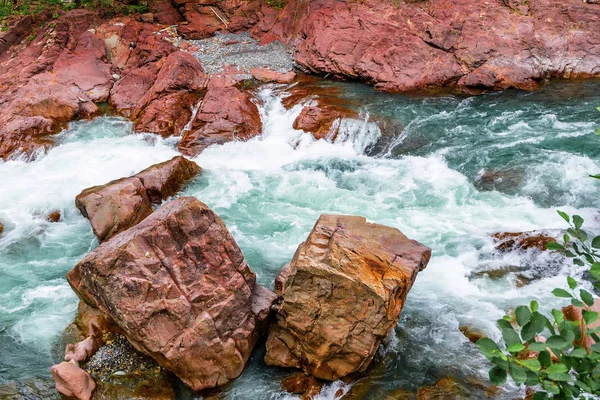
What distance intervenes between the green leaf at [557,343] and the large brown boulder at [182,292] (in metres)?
4.56

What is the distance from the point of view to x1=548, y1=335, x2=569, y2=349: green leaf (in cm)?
165

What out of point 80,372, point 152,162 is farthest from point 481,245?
point 152,162

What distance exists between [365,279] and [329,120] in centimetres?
685

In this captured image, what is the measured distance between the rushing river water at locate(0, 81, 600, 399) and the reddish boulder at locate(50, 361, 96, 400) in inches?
23.1

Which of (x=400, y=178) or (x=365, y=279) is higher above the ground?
(x=365, y=279)

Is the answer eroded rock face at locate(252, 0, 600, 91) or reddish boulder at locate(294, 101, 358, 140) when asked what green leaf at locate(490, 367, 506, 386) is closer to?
reddish boulder at locate(294, 101, 358, 140)

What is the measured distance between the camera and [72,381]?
5.59 m

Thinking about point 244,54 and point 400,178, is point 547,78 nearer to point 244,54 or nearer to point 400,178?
point 400,178

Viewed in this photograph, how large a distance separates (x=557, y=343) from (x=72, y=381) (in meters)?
5.47

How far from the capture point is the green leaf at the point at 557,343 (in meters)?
1.65

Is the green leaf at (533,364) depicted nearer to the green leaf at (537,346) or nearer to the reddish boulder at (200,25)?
the green leaf at (537,346)

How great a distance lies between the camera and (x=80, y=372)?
18.7 feet

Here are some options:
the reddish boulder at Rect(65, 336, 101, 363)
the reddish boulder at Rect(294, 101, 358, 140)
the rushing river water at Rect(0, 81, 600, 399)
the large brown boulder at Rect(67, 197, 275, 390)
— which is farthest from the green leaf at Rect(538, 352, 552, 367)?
the reddish boulder at Rect(294, 101, 358, 140)

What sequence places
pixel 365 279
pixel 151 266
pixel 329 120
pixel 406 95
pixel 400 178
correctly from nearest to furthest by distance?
pixel 365 279 → pixel 151 266 → pixel 400 178 → pixel 329 120 → pixel 406 95
